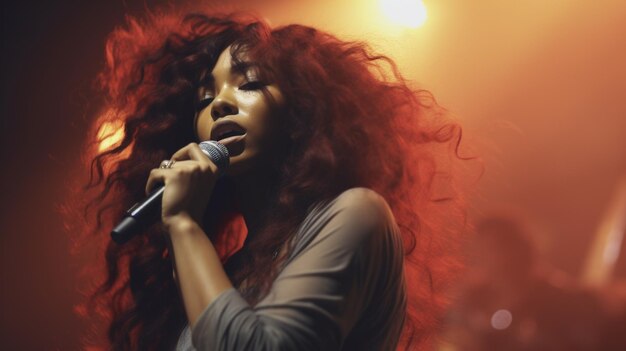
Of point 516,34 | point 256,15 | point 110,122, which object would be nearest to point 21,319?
point 110,122

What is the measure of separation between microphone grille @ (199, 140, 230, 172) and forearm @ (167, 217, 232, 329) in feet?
0.52

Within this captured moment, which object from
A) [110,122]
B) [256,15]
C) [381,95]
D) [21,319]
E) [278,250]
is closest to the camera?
[278,250]

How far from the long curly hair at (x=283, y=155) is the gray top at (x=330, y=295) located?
122 mm

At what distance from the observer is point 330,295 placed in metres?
0.86

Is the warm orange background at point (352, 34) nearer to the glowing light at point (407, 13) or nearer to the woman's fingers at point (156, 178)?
the glowing light at point (407, 13)

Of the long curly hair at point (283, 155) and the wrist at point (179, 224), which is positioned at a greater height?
the wrist at point (179, 224)

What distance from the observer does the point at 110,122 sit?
1582 millimetres

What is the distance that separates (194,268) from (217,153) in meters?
0.25

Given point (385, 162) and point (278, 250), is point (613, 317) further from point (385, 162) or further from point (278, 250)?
point (278, 250)

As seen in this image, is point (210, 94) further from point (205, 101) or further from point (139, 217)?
point (139, 217)

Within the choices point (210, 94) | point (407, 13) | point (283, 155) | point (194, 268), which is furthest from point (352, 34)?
point (194, 268)

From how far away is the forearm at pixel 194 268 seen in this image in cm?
87

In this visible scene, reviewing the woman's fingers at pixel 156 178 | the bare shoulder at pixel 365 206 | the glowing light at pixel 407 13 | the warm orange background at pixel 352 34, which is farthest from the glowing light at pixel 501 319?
the woman's fingers at pixel 156 178

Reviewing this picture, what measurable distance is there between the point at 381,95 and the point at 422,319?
45 cm
